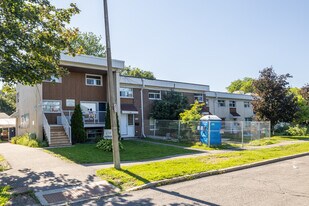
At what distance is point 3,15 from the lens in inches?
380

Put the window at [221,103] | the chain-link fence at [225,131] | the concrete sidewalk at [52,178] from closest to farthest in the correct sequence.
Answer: the concrete sidewalk at [52,178], the chain-link fence at [225,131], the window at [221,103]

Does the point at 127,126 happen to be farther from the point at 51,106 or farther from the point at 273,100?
the point at 273,100

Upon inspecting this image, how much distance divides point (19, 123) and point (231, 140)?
21493 millimetres

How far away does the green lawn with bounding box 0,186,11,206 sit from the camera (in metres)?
5.77

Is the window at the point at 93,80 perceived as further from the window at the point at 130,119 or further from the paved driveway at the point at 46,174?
the paved driveway at the point at 46,174

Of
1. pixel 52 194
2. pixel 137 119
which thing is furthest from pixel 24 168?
pixel 137 119

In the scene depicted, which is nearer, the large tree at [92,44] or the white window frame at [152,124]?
the white window frame at [152,124]

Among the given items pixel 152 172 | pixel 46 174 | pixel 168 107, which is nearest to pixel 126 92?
pixel 168 107

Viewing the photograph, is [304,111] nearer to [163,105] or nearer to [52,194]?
[163,105]

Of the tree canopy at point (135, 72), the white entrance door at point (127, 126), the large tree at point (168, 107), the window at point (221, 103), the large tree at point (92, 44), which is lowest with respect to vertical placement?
the white entrance door at point (127, 126)

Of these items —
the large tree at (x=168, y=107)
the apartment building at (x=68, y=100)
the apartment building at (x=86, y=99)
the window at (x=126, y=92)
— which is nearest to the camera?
the apartment building at (x=68, y=100)

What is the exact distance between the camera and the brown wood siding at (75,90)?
63.7 ft

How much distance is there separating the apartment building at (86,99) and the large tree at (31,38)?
5.34 metres

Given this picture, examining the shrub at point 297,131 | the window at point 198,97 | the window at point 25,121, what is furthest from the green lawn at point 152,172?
the window at point 198,97
